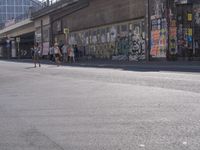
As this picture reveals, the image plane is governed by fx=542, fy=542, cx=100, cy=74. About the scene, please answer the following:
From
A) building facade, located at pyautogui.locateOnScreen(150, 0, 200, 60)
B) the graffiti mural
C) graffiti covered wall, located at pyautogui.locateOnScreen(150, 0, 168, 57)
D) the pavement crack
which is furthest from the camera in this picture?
the graffiti mural

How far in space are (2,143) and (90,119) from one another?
2549mm

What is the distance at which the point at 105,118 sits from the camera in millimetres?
11039

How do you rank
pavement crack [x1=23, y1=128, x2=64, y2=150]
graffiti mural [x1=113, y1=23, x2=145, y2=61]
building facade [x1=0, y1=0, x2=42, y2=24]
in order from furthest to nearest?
building facade [x1=0, y1=0, x2=42, y2=24] → graffiti mural [x1=113, y1=23, x2=145, y2=61] → pavement crack [x1=23, y1=128, x2=64, y2=150]

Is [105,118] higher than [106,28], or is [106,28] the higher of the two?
[106,28]

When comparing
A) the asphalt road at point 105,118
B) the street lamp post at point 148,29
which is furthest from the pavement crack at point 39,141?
the street lamp post at point 148,29

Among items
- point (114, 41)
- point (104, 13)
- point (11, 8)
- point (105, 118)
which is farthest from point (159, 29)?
point (11, 8)

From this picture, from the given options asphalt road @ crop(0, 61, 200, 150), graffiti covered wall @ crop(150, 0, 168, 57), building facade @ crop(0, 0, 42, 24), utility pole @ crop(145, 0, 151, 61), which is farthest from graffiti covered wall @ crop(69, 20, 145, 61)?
building facade @ crop(0, 0, 42, 24)

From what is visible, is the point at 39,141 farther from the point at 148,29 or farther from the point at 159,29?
the point at 148,29

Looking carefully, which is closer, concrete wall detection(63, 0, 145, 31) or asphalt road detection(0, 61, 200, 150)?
asphalt road detection(0, 61, 200, 150)

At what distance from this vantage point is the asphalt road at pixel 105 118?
8578 mm

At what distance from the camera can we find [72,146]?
27.6 ft

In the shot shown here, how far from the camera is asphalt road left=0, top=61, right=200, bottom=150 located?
858 centimetres

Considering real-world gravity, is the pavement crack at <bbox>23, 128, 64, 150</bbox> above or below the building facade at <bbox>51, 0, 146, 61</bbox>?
below

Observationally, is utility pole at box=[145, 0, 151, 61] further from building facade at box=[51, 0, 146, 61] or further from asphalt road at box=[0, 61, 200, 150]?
asphalt road at box=[0, 61, 200, 150]
